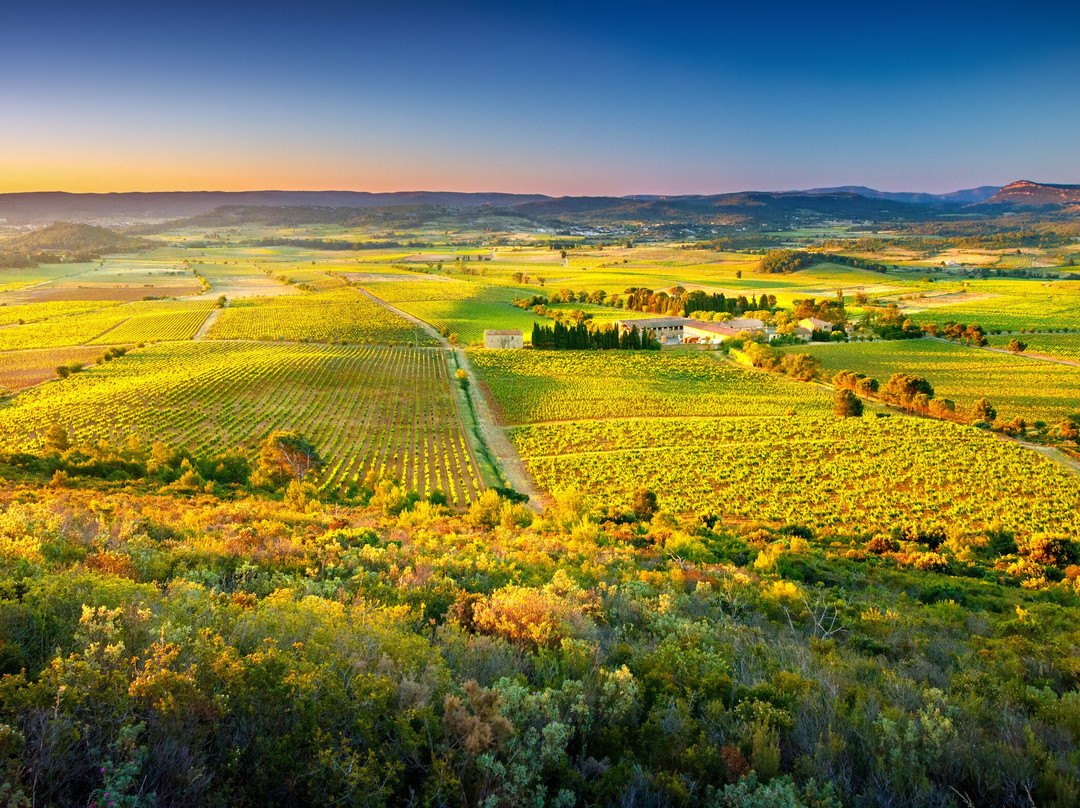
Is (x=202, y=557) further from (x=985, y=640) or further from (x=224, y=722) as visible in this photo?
(x=985, y=640)

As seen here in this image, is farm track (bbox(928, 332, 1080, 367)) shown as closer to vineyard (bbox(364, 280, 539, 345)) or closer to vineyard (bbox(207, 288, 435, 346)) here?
vineyard (bbox(364, 280, 539, 345))

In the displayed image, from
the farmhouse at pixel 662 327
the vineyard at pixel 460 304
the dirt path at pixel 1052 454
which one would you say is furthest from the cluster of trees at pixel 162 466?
the farmhouse at pixel 662 327

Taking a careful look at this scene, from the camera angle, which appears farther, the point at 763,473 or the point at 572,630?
the point at 763,473

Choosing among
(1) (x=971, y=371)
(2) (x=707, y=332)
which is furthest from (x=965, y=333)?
(2) (x=707, y=332)

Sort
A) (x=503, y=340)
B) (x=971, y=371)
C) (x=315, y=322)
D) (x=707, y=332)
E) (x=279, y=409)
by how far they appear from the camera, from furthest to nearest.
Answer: (x=315, y=322) → (x=707, y=332) → (x=503, y=340) → (x=971, y=371) → (x=279, y=409)

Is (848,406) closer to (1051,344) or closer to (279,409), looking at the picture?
(279,409)

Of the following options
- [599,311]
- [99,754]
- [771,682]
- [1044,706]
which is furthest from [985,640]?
[599,311]

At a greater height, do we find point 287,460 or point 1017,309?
point 1017,309
